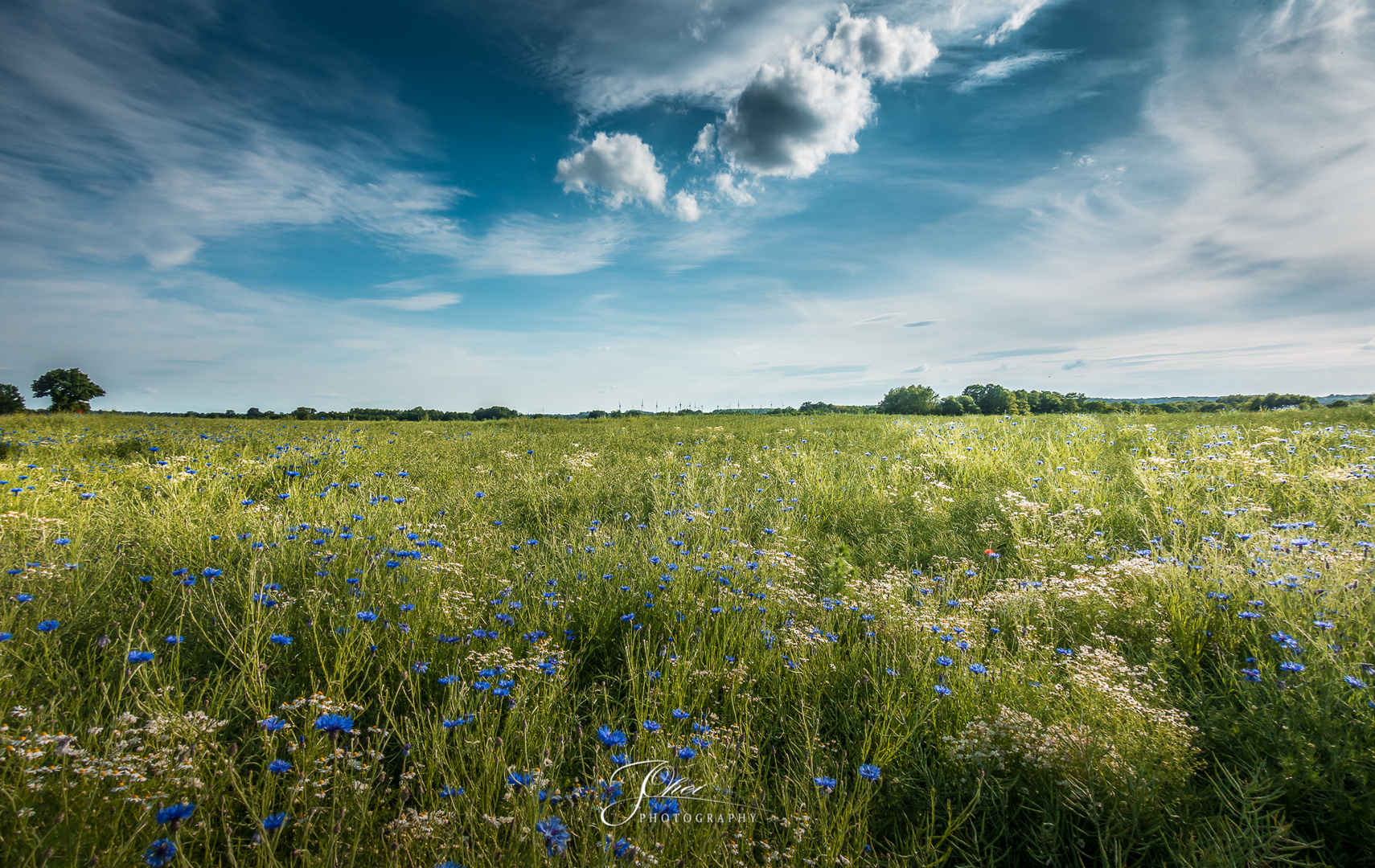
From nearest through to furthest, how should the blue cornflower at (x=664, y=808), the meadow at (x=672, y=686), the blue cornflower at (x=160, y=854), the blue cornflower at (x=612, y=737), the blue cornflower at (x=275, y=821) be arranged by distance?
the blue cornflower at (x=160, y=854) < the blue cornflower at (x=275, y=821) < the blue cornflower at (x=664, y=808) < the meadow at (x=672, y=686) < the blue cornflower at (x=612, y=737)

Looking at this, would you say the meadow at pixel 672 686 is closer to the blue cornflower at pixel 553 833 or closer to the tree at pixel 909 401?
the blue cornflower at pixel 553 833

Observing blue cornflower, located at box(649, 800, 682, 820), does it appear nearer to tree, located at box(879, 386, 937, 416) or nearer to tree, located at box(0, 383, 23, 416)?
tree, located at box(879, 386, 937, 416)

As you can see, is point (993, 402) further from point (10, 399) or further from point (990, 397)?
point (10, 399)

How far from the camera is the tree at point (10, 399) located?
3894 centimetres

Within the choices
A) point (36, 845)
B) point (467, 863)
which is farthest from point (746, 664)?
point (36, 845)

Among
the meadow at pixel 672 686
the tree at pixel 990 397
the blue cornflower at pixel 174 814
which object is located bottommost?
the meadow at pixel 672 686

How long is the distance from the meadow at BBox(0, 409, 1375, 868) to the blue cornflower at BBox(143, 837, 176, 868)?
13 mm

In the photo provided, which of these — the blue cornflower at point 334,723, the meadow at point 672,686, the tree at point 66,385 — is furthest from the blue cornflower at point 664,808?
the tree at point 66,385

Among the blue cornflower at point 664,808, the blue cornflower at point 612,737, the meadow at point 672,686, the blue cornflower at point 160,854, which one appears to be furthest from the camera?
the blue cornflower at point 612,737

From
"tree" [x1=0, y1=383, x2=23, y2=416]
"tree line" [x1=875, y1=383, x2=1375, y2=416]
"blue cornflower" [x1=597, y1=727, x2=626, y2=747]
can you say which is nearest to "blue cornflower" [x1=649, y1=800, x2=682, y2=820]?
"blue cornflower" [x1=597, y1=727, x2=626, y2=747]

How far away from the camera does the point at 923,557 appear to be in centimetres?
506

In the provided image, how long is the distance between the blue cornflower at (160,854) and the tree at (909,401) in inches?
1759

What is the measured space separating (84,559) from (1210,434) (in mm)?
14708

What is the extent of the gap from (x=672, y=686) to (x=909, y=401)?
47711 millimetres
